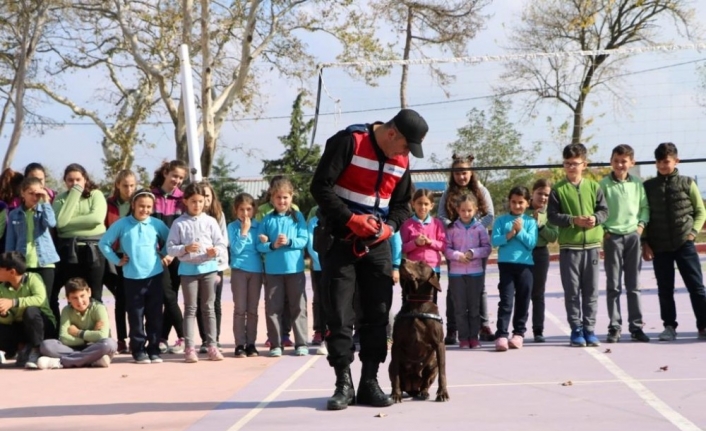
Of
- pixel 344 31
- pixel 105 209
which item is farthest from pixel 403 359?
pixel 344 31

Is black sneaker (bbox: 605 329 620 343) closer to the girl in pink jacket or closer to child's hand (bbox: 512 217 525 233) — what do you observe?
child's hand (bbox: 512 217 525 233)

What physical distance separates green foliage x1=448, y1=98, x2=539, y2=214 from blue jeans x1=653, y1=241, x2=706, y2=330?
3.79m

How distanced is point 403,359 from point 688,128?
7.37m

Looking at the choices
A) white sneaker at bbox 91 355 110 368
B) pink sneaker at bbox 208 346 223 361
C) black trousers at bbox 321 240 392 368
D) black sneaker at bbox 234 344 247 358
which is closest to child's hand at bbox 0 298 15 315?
white sneaker at bbox 91 355 110 368

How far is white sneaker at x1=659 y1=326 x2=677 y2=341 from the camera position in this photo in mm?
11117

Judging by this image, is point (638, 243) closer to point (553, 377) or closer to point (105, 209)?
point (553, 377)

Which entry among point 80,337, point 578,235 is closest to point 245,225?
point 80,337

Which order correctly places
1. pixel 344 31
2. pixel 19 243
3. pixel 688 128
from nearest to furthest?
1. pixel 19 243
2. pixel 688 128
3. pixel 344 31

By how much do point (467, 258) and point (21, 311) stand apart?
14.0 feet

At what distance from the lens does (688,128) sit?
45.8ft

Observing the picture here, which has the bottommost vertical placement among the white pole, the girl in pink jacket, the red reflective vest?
the girl in pink jacket

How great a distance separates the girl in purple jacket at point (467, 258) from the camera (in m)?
11.3

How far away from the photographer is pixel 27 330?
434 inches

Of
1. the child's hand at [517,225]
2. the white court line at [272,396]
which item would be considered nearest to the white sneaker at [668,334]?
the child's hand at [517,225]
